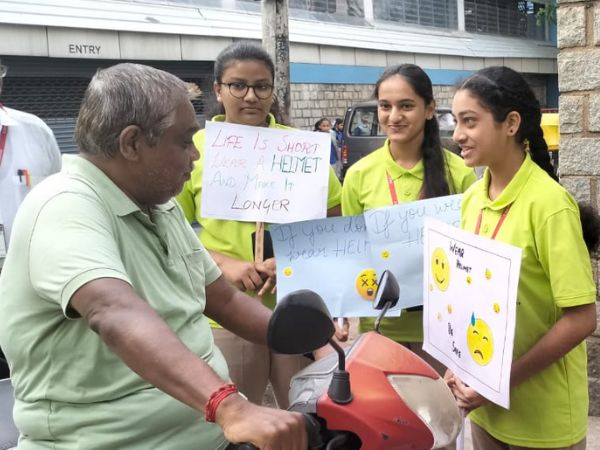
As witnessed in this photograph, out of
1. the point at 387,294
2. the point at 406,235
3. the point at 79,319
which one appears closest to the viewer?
the point at 79,319

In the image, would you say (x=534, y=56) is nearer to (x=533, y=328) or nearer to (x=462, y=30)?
(x=462, y=30)

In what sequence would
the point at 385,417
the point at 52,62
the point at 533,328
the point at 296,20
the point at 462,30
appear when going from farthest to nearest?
the point at 462,30, the point at 296,20, the point at 52,62, the point at 533,328, the point at 385,417

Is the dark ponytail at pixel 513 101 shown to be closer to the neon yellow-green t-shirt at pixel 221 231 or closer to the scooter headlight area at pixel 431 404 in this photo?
the scooter headlight area at pixel 431 404

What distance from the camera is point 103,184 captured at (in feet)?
5.87

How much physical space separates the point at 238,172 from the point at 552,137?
7399mm

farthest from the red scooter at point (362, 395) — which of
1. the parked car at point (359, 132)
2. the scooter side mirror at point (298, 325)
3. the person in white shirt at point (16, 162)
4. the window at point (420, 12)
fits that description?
the window at point (420, 12)

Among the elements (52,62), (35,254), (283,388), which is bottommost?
(283,388)

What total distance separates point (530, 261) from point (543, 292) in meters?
0.11

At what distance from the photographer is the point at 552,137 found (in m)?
9.76

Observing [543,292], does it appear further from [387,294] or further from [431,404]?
[431,404]

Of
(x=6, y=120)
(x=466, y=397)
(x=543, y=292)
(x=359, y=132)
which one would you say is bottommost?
(x=466, y=397)

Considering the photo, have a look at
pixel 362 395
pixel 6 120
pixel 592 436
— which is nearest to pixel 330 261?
pixel 362 395

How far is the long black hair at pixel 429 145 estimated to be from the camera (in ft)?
10.0

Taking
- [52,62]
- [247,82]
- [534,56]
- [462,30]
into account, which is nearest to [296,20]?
[52,62]
